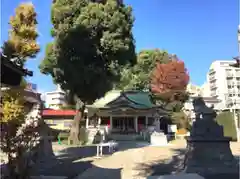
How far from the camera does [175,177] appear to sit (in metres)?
7.04

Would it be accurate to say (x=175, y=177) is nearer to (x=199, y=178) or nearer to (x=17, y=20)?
(x=199, y=178)

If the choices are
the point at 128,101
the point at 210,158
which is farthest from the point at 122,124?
the point at 210,158

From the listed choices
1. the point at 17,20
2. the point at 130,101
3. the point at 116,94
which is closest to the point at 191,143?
the point at 17,20

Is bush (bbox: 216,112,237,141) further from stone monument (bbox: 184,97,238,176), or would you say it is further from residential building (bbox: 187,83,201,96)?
stone monument (bbox: 184,97,238,176)

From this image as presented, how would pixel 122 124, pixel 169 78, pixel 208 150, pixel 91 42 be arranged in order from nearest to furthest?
pixel 208 150 < pixel 91 42 < pixel 122 124 < pixel 169 78

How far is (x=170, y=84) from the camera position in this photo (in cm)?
3562

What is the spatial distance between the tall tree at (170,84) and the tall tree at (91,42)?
68.0 ft

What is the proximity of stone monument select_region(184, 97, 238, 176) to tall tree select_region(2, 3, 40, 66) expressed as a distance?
6400 millimetres

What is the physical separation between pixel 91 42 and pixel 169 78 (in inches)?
924

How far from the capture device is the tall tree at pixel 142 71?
38875 millimetres

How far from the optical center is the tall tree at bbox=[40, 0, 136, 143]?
46.2 ft

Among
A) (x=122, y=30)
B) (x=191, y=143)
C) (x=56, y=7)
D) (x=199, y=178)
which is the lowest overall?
(x=199, y=178)

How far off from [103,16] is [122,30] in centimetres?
130

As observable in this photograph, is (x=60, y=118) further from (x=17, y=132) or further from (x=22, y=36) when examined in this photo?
(x=17, y=132)
